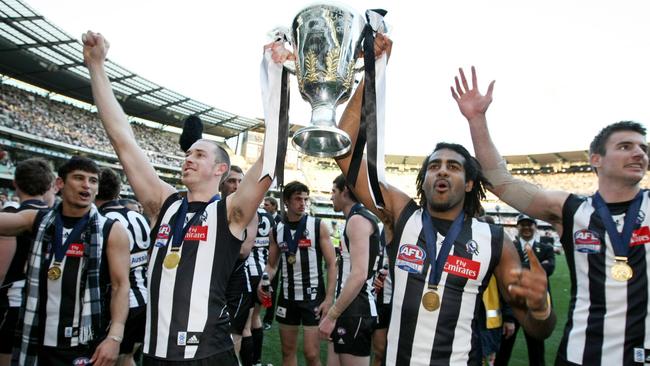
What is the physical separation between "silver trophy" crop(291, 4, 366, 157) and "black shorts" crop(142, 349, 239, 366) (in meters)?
1.22

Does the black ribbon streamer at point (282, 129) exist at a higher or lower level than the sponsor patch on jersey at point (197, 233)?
higher

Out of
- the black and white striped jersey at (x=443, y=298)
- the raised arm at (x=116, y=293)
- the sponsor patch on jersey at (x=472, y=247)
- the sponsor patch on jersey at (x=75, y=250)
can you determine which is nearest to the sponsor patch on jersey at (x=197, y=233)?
the raised arm at (x=116, y=293)

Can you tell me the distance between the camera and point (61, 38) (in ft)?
76.3

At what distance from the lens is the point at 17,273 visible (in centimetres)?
359

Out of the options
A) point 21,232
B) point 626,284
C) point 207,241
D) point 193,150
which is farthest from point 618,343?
point 21,232

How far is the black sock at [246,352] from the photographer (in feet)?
16.2

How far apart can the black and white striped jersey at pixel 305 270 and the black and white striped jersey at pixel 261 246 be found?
2.21 ft

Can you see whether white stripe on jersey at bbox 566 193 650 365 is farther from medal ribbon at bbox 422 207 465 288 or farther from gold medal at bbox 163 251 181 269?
gold medal at bbox 163 251 181 269

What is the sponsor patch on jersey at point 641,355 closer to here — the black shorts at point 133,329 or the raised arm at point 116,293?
the raised arm at point 116,293

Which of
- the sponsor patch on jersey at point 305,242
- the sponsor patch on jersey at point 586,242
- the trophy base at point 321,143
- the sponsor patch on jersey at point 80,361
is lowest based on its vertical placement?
the sponsor patch on jersey at point 80,361

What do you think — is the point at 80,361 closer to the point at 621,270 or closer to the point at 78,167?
the point at 78,167

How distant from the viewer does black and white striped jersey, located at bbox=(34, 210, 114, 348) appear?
273 cm

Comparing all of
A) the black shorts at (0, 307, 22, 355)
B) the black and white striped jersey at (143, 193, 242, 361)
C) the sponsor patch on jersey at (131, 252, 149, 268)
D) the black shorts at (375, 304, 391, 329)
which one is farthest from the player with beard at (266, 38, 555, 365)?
the black shorts at (0, 307, 22, 355)

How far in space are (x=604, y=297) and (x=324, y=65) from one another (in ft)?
6.74
